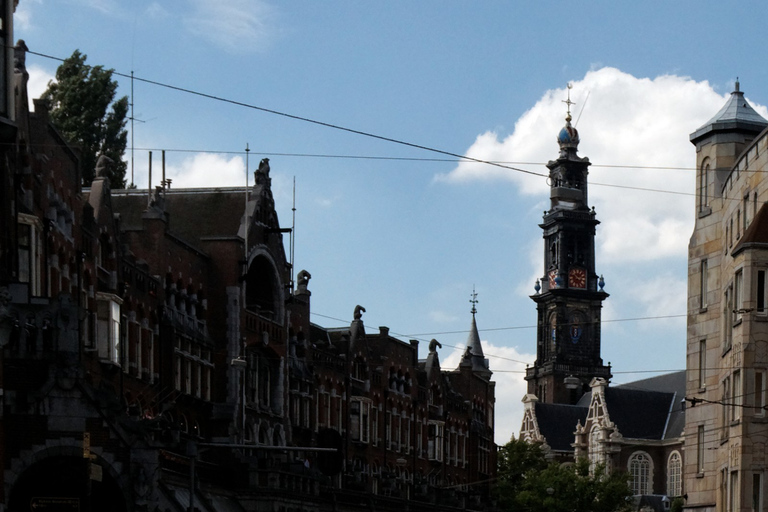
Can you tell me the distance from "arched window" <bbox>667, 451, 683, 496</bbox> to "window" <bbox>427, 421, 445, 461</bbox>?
72590 millimetres

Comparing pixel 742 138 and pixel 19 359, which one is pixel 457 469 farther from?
pixel 19 359

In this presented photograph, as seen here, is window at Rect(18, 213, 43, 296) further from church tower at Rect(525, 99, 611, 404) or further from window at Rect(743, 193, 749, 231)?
church tower at Rect(525, 99, 611, 404)

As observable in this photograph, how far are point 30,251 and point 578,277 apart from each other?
155298 millimetres

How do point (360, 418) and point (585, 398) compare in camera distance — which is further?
point (585, 398)

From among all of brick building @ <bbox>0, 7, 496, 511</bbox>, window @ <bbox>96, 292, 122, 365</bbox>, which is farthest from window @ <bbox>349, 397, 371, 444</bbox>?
window @ <bbox>96, 292, 122, 365</bbox>

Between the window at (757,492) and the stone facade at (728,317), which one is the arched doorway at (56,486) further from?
the stone facade at (728,317)

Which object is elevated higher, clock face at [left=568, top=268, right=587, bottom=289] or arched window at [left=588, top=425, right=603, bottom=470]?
clock face at [left=568, top=268, right=587, bottom=289]

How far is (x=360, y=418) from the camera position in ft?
286

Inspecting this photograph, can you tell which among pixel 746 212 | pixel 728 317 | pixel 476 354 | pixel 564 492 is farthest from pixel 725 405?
pixel 476 354

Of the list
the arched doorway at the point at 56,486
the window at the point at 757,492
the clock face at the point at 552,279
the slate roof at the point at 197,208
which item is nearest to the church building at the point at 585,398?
the clock face at the point at 552,279

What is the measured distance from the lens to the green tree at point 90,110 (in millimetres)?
85938

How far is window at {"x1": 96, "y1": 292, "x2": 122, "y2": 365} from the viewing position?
180 feet

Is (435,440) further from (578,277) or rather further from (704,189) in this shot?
(578,277)

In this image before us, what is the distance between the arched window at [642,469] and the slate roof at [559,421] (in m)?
11.5
